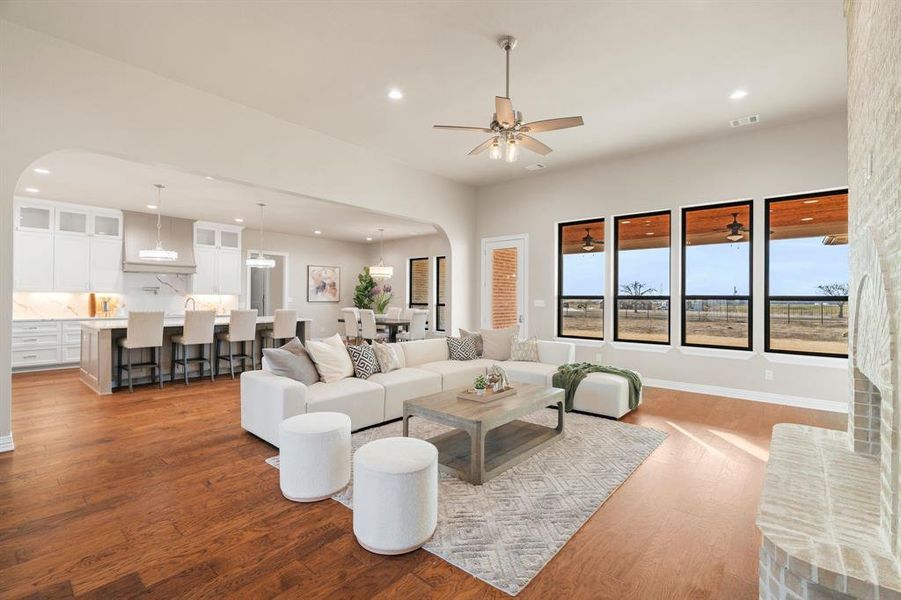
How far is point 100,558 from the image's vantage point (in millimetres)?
2113

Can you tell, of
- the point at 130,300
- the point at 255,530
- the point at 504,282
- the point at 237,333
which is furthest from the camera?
the point at 130,300

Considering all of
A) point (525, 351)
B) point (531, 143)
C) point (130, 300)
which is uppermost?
point (531, 143)

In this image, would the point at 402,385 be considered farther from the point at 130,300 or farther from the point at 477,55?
the point at 130,300

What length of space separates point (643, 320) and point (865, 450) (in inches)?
155

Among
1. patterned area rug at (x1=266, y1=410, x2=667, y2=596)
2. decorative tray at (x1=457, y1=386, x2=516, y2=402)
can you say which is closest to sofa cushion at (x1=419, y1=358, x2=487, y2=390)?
patterned area rug at (x1=266, y1=410, x2=667, y2=596)

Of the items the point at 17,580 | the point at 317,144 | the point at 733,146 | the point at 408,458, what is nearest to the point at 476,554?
the point at 408,458

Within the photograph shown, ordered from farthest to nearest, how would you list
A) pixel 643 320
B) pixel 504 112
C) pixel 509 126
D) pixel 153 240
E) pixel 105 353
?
pixel 153 240, pixel 643 320, pixel 105 353, pixel 509 126, pixel 504 112

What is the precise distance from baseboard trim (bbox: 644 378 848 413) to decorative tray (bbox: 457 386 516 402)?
10.9ft

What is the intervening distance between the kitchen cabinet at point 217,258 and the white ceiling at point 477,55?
584 cm

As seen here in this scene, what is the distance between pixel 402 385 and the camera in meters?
4.36

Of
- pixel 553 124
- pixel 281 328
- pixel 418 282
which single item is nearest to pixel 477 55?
pixel 553 124

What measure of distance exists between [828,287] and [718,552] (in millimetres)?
4339

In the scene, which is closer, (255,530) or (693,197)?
(255,530)

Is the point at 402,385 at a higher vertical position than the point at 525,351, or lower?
lower
